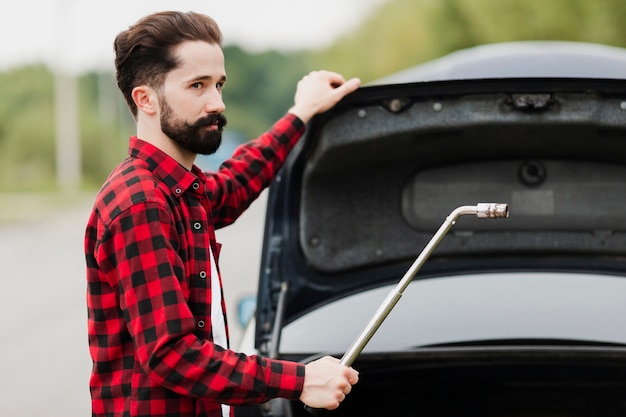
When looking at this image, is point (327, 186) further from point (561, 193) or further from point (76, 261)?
point (76, 261)

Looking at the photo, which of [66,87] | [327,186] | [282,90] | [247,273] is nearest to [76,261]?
[247,273]

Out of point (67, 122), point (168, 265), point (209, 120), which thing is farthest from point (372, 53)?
point (168, 265)

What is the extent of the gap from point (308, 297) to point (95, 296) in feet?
2.80

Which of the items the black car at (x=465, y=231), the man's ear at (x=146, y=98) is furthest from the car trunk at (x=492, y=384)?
the man's ear at (x=146, y=98)

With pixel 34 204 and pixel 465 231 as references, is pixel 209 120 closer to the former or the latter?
pixel 465 231

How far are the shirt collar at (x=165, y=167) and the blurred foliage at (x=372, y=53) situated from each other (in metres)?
1.50

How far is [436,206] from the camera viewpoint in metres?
2.82

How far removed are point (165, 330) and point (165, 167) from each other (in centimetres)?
38

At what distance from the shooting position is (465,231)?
2.79 m

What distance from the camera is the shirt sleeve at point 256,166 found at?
104 inches

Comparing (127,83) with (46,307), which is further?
(46,307)

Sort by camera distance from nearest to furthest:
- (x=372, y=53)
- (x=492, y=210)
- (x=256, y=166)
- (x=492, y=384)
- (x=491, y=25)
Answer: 1. (x=492, y=210)
2. (x=256, y=166)
3. (x=492, y=384)
4. (x=491, y=25)
5. (x=372, y=53)

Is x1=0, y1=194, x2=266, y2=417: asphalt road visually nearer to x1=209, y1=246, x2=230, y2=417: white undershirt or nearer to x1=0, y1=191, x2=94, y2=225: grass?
x1=209, y1=246, x2=230, y2=417: white undershirt

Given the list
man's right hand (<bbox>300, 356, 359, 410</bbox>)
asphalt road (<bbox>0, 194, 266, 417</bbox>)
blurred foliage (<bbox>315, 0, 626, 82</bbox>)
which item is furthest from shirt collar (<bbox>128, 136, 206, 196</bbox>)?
blurred foliage (<bbox>315, 0, 626, 82</bbox>)
